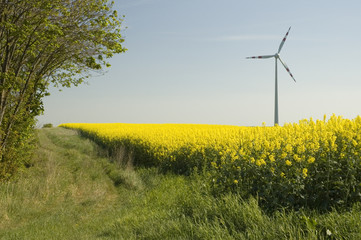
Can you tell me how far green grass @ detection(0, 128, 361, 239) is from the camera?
199 inches

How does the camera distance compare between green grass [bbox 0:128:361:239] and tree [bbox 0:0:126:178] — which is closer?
green grass [bbox 0:128:361:239]

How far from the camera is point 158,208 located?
26.2ft

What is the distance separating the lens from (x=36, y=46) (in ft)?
35.4

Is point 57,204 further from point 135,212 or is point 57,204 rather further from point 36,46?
point 36,46

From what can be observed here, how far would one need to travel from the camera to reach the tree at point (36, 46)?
899cm

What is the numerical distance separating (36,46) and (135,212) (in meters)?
7.27

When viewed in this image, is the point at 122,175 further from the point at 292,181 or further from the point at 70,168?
the point at 292,181

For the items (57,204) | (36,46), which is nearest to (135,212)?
(57,204)

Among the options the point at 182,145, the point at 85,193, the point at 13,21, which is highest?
the point at 13,21

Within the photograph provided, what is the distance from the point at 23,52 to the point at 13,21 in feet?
4.49

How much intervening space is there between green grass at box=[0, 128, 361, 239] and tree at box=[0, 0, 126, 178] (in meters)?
2.28

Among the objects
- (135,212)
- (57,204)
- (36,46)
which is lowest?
(57,204)

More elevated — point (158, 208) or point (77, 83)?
point (77, 83)

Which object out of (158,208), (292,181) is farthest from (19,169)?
(292,181)
